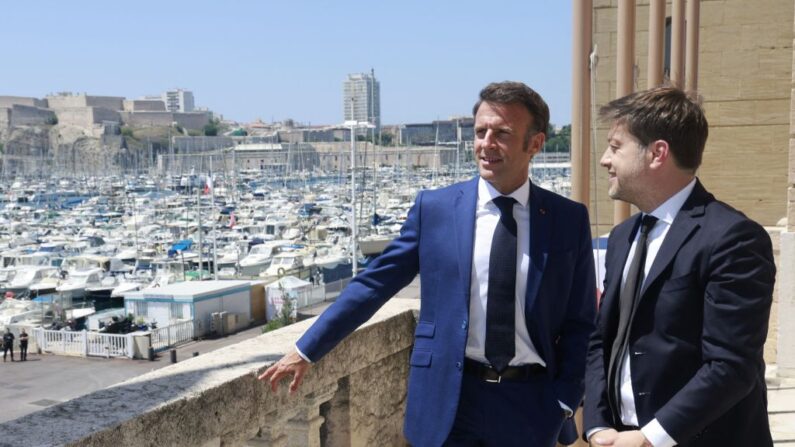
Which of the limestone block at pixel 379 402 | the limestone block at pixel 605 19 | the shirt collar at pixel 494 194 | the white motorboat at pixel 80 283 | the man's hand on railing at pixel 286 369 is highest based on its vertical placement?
the limestone block at pixel 605 19

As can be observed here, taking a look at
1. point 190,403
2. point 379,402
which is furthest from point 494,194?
point 379,402

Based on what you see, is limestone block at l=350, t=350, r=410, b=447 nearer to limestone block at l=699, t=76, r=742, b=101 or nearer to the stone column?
the stone column

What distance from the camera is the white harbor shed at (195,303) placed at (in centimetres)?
3025

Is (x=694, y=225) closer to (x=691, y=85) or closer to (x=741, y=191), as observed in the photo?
(x=691, y=85)

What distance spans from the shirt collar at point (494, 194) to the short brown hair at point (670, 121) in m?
0.58

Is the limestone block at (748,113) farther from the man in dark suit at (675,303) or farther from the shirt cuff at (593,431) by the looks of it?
the shirt cuff at (593,431)

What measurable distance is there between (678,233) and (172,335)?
28818 mm

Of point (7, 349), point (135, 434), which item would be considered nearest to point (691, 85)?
point (135, 434)

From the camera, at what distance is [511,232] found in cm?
279

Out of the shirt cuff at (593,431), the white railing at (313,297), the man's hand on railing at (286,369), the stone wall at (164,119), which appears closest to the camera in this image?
the shirt cuff at (593,431)

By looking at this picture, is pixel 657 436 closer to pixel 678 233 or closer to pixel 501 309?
pixel 678 233

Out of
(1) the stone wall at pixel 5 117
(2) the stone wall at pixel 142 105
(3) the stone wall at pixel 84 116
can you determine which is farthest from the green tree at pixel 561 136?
(2) the stone wall at pixel 142 105

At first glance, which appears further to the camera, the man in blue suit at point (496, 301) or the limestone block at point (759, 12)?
the limestone block at point (759, 12)

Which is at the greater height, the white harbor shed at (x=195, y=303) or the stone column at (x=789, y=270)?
the stone column at (x=789, y=270)
